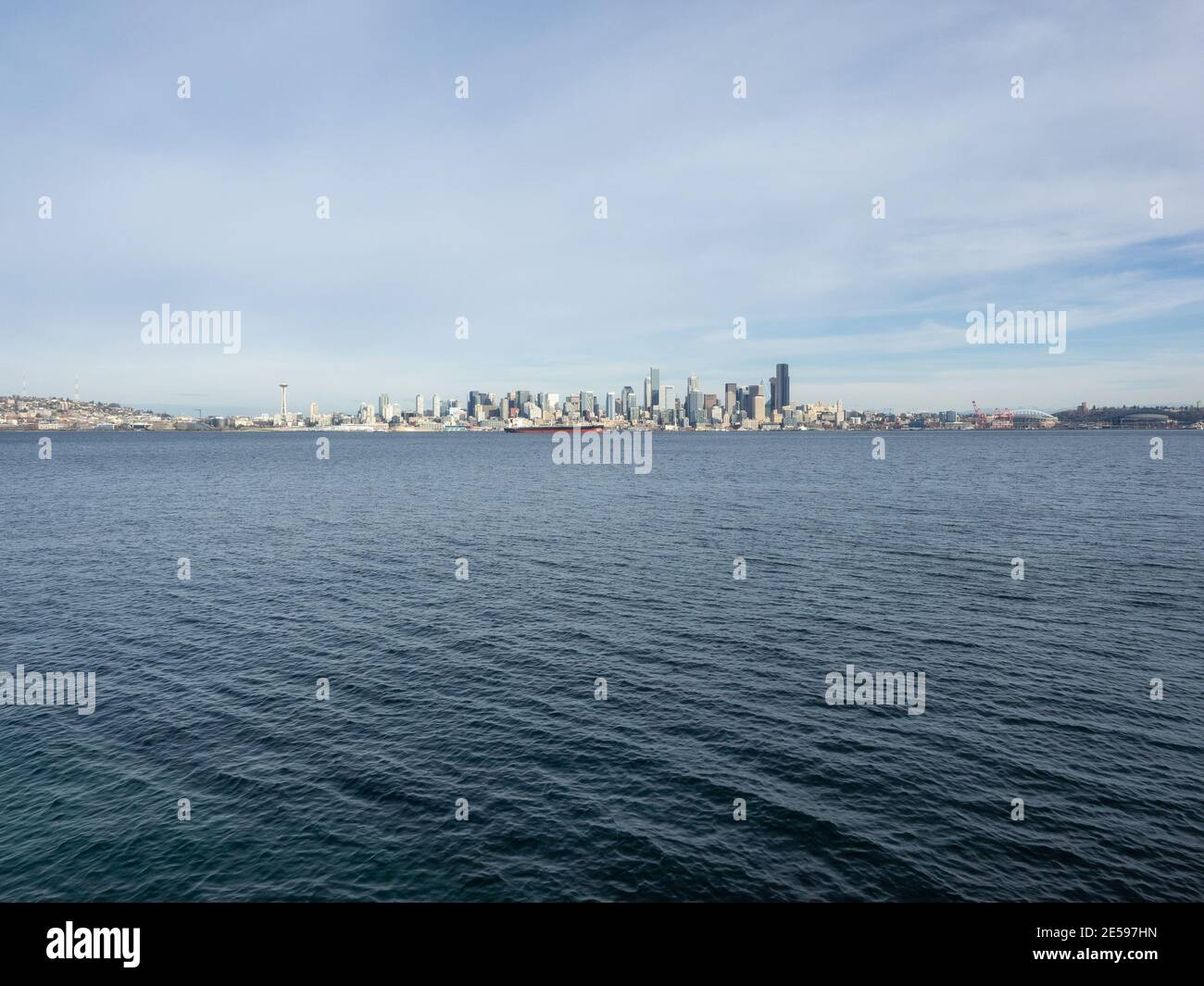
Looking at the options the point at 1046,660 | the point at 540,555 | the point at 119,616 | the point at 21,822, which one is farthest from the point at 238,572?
the point at 1046,660

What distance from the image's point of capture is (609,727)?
139 feet

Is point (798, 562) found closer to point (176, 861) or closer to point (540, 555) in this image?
point (540, 555)

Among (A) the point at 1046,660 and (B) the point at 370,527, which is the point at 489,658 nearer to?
(A) the point at 1046,660

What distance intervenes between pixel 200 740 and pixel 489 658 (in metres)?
20.0

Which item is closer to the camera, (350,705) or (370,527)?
(350,705)

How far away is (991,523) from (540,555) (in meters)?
71.5

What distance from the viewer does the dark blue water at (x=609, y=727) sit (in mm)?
30188

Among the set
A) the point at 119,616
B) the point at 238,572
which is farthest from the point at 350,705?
the point at 238,572

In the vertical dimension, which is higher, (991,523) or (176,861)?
(991,523)

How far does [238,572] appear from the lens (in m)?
83.2

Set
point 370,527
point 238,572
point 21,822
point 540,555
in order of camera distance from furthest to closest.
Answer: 1. point 370,527
2. point 540,555
3. point 238,572
4. point 21,822

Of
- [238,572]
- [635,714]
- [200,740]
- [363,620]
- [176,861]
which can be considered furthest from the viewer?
[238,572]

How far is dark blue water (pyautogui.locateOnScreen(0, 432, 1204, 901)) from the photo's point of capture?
99.0 ft

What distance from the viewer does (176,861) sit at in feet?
101
